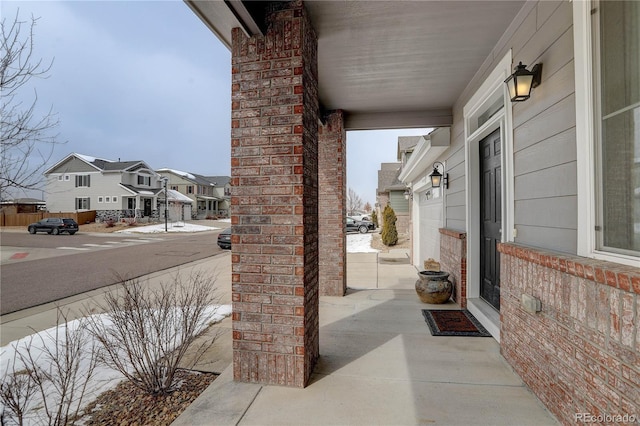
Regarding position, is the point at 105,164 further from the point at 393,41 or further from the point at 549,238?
the point at 549,238

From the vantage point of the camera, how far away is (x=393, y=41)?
10.3 ft

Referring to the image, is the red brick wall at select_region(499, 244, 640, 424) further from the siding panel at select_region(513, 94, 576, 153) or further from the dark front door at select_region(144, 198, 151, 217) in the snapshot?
the dark front door at select_region(144, 198, 151, 217)

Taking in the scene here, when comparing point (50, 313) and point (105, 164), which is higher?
point (105, 164)

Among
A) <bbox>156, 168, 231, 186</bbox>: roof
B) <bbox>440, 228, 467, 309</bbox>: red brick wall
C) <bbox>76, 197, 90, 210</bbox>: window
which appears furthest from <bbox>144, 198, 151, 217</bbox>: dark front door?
<bbox>440, 228, 467, 309</bbox>: red brick wall

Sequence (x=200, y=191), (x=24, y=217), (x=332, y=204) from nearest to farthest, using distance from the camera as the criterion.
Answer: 1. (x=332, y=204)
2. (x=24, y=217)
3. (x=200, y=191)

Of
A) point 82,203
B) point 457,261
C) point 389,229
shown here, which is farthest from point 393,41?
point 82,203

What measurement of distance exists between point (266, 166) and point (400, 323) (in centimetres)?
269

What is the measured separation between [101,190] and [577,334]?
3355 centimetres

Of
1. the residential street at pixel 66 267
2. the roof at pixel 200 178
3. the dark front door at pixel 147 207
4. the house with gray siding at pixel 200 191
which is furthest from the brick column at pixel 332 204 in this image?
the house with gray siding at pixel 200 191

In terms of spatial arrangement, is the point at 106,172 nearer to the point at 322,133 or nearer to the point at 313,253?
the point at 322,133

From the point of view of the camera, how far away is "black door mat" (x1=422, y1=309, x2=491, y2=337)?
11.6 feet

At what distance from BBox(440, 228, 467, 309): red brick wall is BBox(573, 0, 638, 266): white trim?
2554 millimetres

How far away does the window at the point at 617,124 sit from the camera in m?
1.54

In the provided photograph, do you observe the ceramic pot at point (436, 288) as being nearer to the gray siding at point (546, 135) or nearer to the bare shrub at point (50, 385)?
the gray siding at point (546, 135)
